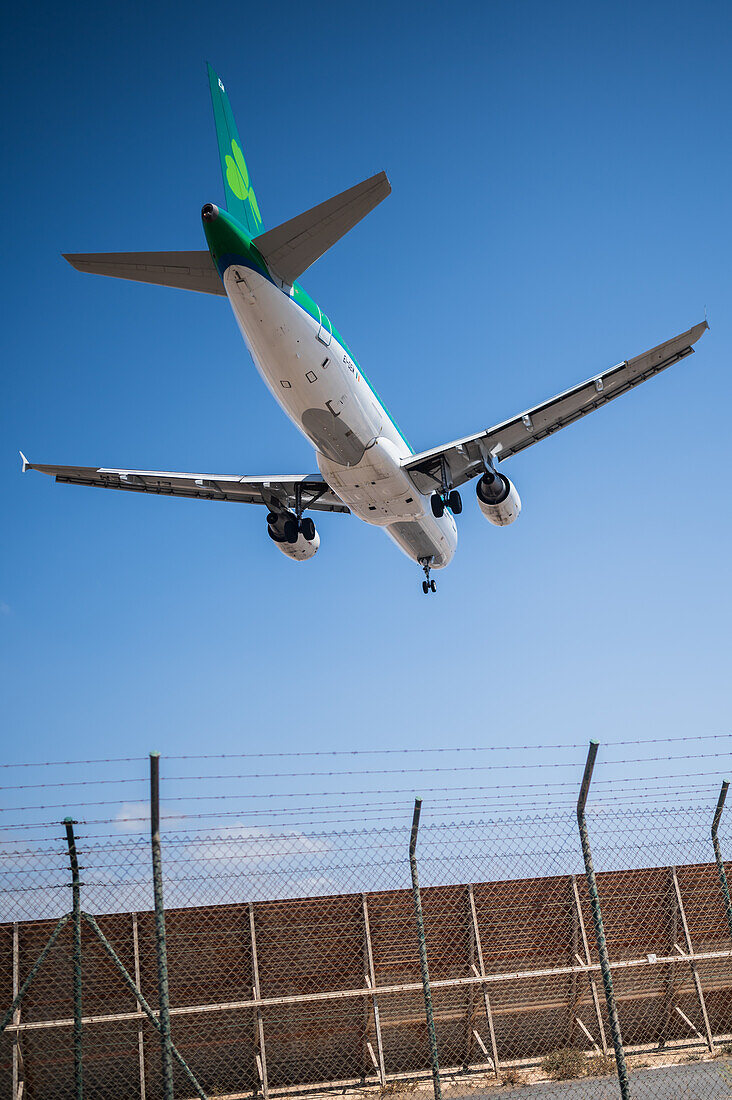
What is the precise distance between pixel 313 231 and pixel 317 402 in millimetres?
3498

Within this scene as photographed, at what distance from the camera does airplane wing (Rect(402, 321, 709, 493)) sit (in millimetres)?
21094

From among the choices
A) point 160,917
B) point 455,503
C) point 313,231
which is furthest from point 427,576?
point 160,917

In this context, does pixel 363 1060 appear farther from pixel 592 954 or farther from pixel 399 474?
pixel 399 474

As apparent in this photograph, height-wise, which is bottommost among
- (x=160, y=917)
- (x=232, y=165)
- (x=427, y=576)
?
(x=160, y=917)

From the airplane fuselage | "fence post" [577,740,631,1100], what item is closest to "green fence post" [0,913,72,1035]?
"fence post" [577,740,631,1100]

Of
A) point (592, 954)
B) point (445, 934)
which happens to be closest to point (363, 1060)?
point (445, 934)

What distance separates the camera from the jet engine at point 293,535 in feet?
79.9

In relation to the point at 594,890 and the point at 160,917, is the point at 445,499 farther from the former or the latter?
the point at 160,917

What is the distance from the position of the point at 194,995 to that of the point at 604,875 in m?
7.05

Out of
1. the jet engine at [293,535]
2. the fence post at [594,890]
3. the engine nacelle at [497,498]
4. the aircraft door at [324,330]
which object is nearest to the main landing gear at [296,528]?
the jet engine at [293,535]

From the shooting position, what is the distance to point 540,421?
22.7m

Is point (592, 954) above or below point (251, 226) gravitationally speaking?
below

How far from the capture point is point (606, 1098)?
412 inches

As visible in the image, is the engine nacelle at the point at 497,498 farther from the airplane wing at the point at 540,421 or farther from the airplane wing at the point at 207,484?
the airplane wing at the point at 207,484
